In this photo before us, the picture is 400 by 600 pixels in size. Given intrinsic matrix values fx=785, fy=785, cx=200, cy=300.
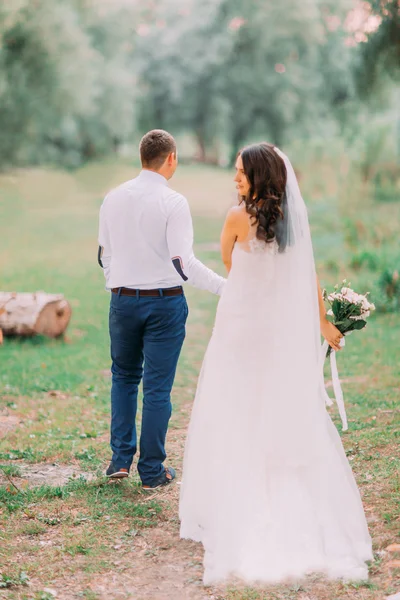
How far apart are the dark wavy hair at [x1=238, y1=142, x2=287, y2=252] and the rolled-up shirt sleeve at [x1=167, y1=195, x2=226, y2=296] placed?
638 millimetres

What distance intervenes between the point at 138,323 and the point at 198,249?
1443 centimetres

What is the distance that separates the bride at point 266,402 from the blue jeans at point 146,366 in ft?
1.90

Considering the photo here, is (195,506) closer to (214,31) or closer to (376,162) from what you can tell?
(376,162)

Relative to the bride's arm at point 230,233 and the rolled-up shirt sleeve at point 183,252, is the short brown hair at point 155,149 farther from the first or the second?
the bride's arm at point 230,233

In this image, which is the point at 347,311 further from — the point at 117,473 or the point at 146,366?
the point at 117,473

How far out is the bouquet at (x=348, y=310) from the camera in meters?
4.45

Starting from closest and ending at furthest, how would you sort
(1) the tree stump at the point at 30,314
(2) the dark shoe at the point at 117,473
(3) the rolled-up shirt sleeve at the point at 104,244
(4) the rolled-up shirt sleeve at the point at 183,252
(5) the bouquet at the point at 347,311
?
(5) the bouquet at the point at 347,311
(4) the rolled-up shirt sleeve at the point at 183,252
(3) the rolled-up shirt sleeve at the point at 104,244
(2) the dark shoe at the point at 117,473
(1) the tree stump at the point at 30,314

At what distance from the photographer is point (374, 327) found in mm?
10727

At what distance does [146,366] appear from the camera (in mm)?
4984

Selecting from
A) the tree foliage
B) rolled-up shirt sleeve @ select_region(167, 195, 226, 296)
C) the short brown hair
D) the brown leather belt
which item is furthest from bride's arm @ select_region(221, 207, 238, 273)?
the tree foliage

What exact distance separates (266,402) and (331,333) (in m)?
0.60

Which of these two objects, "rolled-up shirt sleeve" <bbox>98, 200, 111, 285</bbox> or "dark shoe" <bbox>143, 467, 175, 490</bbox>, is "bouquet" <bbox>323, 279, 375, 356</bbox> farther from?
"dark shoe" <bbox>143, 467, 175, 490</bbox>

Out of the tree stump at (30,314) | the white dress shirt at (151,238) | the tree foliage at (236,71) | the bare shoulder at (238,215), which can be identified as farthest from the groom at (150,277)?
the tree foliage at (236,71)

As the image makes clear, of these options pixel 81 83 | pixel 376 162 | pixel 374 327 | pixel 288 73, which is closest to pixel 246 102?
pixel 288 73
